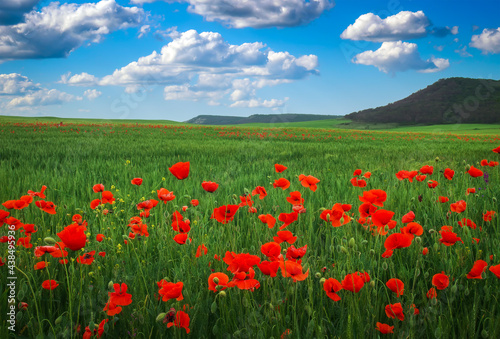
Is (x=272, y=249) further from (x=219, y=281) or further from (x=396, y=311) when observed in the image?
(x=396, y=311)

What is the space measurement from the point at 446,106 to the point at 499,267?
10705 centimetres

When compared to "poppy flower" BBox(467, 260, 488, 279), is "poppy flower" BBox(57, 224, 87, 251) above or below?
above

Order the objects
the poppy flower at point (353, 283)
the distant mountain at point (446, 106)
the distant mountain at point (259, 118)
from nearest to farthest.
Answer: the poppy flower at point (353, 283), the distant mountain at point (446, 106), the distant mountain at point (259, 118)

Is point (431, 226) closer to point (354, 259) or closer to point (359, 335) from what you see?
point (354, 259)

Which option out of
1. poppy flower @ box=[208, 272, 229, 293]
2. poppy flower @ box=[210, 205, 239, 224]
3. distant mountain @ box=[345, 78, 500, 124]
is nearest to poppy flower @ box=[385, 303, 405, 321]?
poppy flower @ box=[208, 272, 229, 293]

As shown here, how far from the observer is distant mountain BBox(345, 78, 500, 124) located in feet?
260

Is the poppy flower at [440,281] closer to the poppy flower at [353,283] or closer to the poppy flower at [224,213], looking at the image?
the poppy flower at [353,283]

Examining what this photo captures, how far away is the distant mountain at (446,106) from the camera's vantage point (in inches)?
3115

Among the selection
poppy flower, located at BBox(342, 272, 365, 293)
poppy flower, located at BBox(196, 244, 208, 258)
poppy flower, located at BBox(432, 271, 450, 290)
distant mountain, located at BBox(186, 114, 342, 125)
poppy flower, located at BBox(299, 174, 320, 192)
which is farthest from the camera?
distant mountain, located at BBox(186, 114, 342, 125)

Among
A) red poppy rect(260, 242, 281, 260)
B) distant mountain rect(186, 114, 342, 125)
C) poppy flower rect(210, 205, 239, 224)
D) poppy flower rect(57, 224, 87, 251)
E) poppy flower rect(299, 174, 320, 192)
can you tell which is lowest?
red poppy rect(260, 242, 281, 260)

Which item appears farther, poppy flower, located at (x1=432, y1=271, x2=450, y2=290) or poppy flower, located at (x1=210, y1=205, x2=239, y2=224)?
poppy flower, located at (x1=210, y1=205, x2=239, y2=224)

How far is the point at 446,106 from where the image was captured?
3570 inches

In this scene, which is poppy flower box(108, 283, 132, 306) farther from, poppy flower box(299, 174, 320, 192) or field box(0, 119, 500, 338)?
poppy flower box(299, 174, 320, 192)

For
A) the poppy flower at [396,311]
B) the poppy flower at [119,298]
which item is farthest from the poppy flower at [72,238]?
the poppy flower at [396,311]
